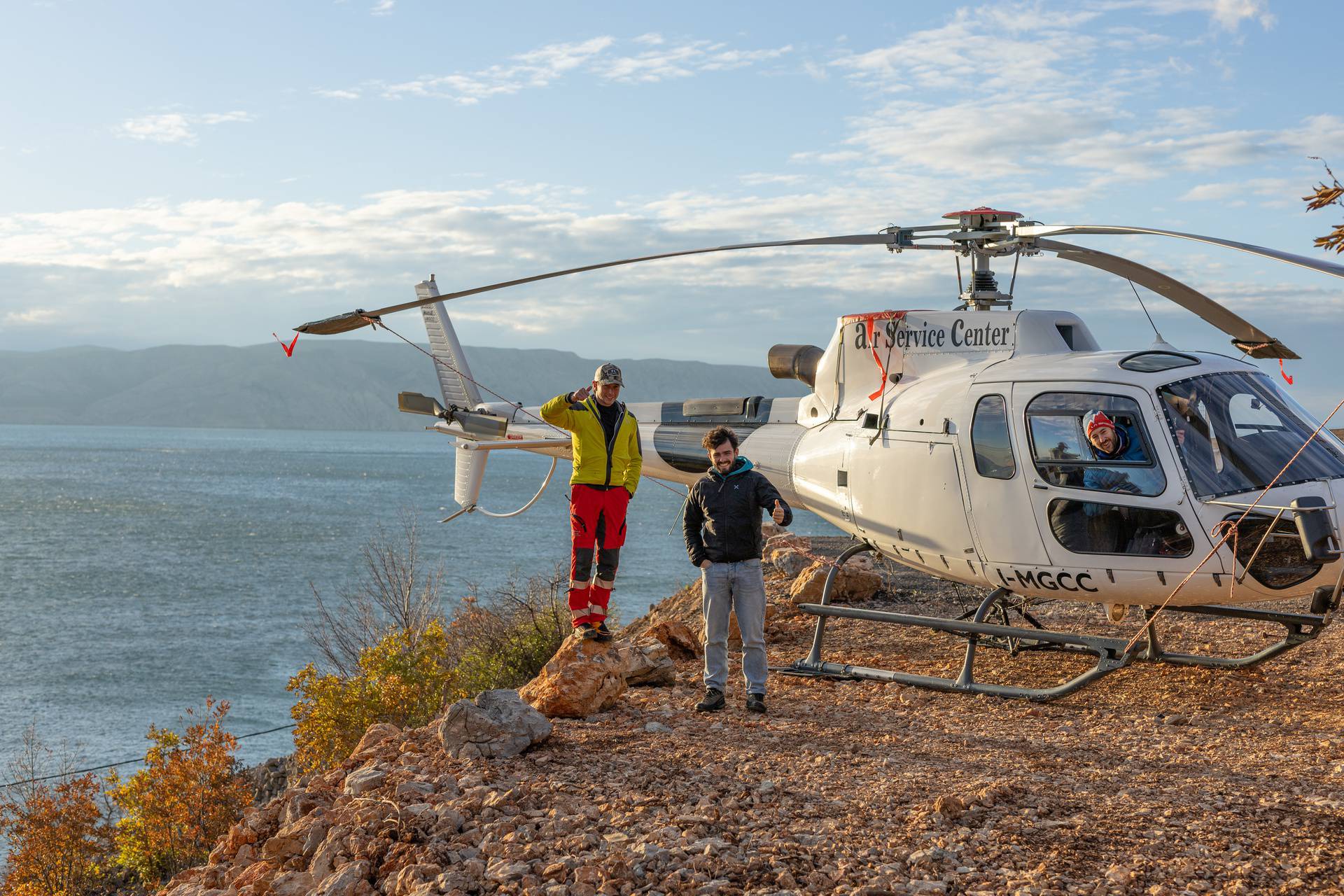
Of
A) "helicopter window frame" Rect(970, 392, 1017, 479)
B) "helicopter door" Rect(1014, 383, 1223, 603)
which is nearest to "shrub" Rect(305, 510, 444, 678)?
"helicopter window frame" Rect(970, 392, 1017, 479)

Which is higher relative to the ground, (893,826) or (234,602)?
(893,826)

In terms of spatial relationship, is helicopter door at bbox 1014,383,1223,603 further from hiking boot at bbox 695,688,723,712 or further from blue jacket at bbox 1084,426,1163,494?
hiking boot at bbox 695,688,723,712

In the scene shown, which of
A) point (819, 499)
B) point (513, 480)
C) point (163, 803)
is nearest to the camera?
point (819, 499)

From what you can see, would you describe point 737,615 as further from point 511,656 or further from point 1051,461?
point 511,656

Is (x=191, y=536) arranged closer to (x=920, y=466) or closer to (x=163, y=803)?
(x=163, y=803)

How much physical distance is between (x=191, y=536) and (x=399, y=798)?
8433cm

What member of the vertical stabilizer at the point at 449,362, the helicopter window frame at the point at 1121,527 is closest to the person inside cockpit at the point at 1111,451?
the helicopter window frame at the point at 1121,527

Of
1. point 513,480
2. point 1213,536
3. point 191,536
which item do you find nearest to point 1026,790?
point 1213,536

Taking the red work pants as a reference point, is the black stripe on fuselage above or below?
above

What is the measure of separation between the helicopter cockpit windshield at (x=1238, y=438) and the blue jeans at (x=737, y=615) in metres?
3.28

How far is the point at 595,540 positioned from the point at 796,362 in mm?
3651

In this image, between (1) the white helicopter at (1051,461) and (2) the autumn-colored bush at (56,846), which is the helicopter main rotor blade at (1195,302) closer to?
(1) the white helicopter at (1051,461)

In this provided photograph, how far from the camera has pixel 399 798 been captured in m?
6.27

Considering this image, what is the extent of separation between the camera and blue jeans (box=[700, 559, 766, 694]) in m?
8.05
